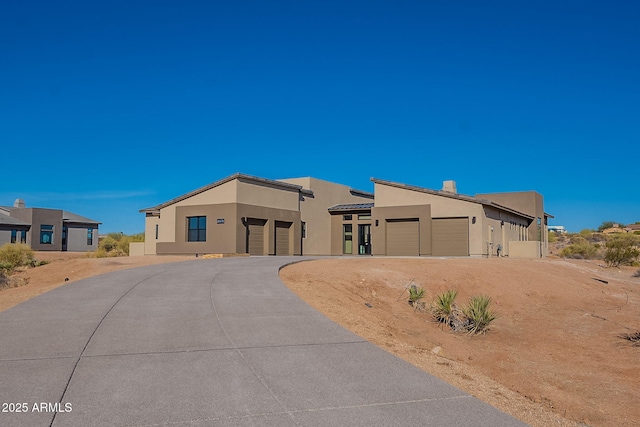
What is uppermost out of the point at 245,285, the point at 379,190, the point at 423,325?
the point at 379,190

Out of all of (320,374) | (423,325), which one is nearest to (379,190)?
(423,325)

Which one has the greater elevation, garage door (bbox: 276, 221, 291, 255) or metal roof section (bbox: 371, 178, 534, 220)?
metal roof section (bbox: 371, 178, 534, 220)

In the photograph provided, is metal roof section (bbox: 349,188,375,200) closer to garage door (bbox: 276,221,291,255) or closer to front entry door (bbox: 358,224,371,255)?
front entry door (bbox: 358,224,371,255)

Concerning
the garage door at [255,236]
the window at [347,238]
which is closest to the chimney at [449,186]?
the window at [347,238]

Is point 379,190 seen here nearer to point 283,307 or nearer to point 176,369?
point 283,307

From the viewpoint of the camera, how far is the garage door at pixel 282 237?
36531 millimetres

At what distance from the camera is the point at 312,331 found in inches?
376

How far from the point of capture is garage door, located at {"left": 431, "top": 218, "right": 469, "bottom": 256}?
3288 cm

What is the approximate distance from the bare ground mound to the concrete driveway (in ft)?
3.60

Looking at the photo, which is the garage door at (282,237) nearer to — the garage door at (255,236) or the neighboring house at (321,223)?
the neighboring house at (321,223)

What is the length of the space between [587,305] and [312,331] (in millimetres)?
14298

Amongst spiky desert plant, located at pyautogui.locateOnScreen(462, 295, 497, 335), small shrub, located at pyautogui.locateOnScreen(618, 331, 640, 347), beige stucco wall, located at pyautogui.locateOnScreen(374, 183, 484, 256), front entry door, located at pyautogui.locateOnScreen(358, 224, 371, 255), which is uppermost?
beige stucco wall, located at pyautogui.locateOnScreen(374, 183, 484, 256)

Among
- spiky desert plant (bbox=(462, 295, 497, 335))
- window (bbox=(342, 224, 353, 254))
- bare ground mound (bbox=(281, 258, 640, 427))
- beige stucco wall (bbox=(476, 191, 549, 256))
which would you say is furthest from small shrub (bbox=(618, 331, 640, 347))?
beige stucco wall (bbox=(476, 191, 549, 256))

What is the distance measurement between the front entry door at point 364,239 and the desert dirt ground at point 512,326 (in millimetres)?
13840
